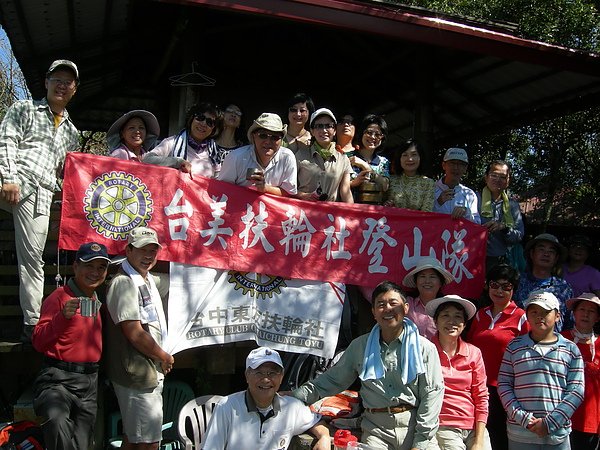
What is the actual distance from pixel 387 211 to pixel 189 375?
2559 millimetres

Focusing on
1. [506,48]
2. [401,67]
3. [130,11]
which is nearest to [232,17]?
[130,11]

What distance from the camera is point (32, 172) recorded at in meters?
5.05

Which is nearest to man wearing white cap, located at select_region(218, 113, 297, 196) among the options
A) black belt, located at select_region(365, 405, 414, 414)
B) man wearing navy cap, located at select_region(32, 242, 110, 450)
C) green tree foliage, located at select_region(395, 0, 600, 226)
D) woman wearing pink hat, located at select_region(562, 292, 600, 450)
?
man wearing navy cap, located at select_region(32, 242, 110, 450)

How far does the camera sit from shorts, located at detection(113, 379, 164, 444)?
4527 millimetres

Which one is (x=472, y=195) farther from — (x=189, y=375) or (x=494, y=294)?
(x=189, y=375)

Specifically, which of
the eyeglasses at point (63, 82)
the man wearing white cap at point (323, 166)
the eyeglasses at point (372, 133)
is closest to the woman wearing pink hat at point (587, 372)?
the man wearing white cap at point (323, 166)

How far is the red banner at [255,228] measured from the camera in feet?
17.3

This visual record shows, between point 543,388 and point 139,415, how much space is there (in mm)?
2982

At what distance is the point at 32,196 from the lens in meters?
5.06

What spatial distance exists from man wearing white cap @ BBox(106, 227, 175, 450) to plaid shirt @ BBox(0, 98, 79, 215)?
38.9 inches

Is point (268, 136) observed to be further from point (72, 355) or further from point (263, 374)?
point (72, 355)

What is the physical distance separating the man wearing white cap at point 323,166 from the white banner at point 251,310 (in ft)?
2.84

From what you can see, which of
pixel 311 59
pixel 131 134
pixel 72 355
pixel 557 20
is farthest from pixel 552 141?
pixel 72 355

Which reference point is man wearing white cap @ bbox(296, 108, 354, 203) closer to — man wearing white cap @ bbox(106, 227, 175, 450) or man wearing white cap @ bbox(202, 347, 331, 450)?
man wearing white cap @ bbox(106, 227, 175, 450)
